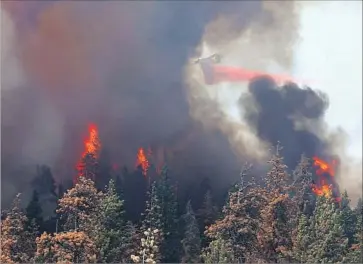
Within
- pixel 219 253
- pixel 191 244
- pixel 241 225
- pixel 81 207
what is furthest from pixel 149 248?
pixel 241 225

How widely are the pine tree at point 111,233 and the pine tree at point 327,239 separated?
44.5ft

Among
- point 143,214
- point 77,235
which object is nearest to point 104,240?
point 77,235

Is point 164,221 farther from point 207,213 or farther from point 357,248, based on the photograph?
point 357,248

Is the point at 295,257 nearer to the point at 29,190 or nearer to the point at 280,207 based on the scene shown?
the point at 280,207

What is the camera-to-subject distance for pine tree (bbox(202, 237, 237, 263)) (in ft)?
131

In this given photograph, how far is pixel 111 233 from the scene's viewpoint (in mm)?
41656

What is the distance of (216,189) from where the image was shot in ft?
180

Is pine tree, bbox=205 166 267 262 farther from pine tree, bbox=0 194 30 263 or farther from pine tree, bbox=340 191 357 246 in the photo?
pine tree, bbox=0 194 30 263

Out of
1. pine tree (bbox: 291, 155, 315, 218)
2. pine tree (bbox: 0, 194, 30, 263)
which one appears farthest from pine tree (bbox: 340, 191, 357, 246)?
pine tree (bbox: 0, 194, 30, 263)

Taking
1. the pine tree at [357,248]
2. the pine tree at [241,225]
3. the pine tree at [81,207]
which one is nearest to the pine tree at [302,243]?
the pine tree at [357,248]

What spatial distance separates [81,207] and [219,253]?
36.6ft

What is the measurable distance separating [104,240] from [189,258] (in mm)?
7120

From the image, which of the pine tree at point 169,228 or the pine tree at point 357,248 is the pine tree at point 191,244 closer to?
the pine tree at point 169,228

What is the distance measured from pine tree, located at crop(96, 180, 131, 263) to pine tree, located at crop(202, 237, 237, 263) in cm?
604
